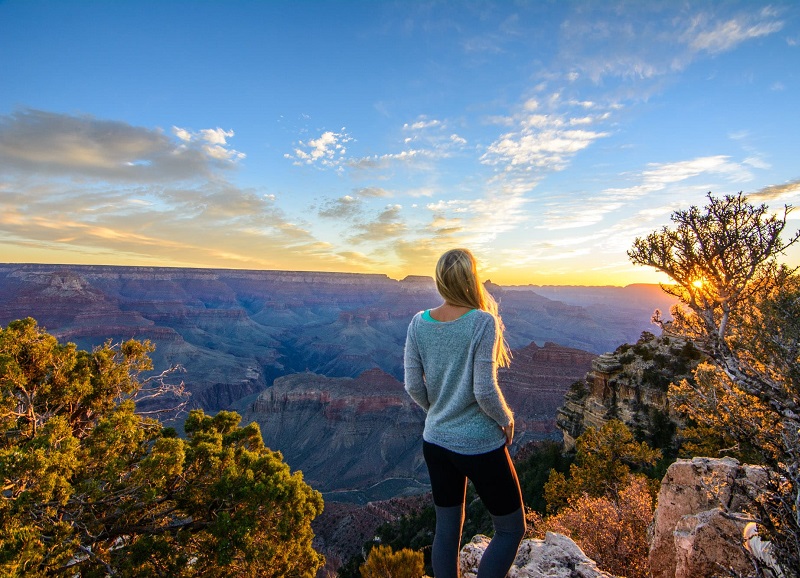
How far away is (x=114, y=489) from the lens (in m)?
6.98

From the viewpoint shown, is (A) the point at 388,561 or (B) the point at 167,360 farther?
(B) the point at 167,360

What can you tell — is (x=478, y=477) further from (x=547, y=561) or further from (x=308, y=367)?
(x=308, y=367)

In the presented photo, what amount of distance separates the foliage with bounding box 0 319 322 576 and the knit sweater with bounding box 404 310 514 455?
6.55m

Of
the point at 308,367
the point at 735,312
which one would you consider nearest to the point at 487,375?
the point at 735,312

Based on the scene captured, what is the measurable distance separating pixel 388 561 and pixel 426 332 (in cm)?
533

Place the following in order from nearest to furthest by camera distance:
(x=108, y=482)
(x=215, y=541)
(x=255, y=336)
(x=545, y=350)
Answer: (x=108, y=482), (x=215, y=541), (x=545, y=350), (x=255, y=336)

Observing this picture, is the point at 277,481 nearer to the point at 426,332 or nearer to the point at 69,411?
the point at 69,411

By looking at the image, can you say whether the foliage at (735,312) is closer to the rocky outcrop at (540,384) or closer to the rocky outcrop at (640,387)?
the rocky outcrop at (640,387)

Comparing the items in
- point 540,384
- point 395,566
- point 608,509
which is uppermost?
point 395,566

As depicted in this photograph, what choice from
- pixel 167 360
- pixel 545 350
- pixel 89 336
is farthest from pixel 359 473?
pixel 89 336

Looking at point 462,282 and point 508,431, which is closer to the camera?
point 462,282

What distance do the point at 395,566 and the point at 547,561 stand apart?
2805mm

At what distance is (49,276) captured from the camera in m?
149

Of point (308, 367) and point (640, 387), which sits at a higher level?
point (640, 387)
